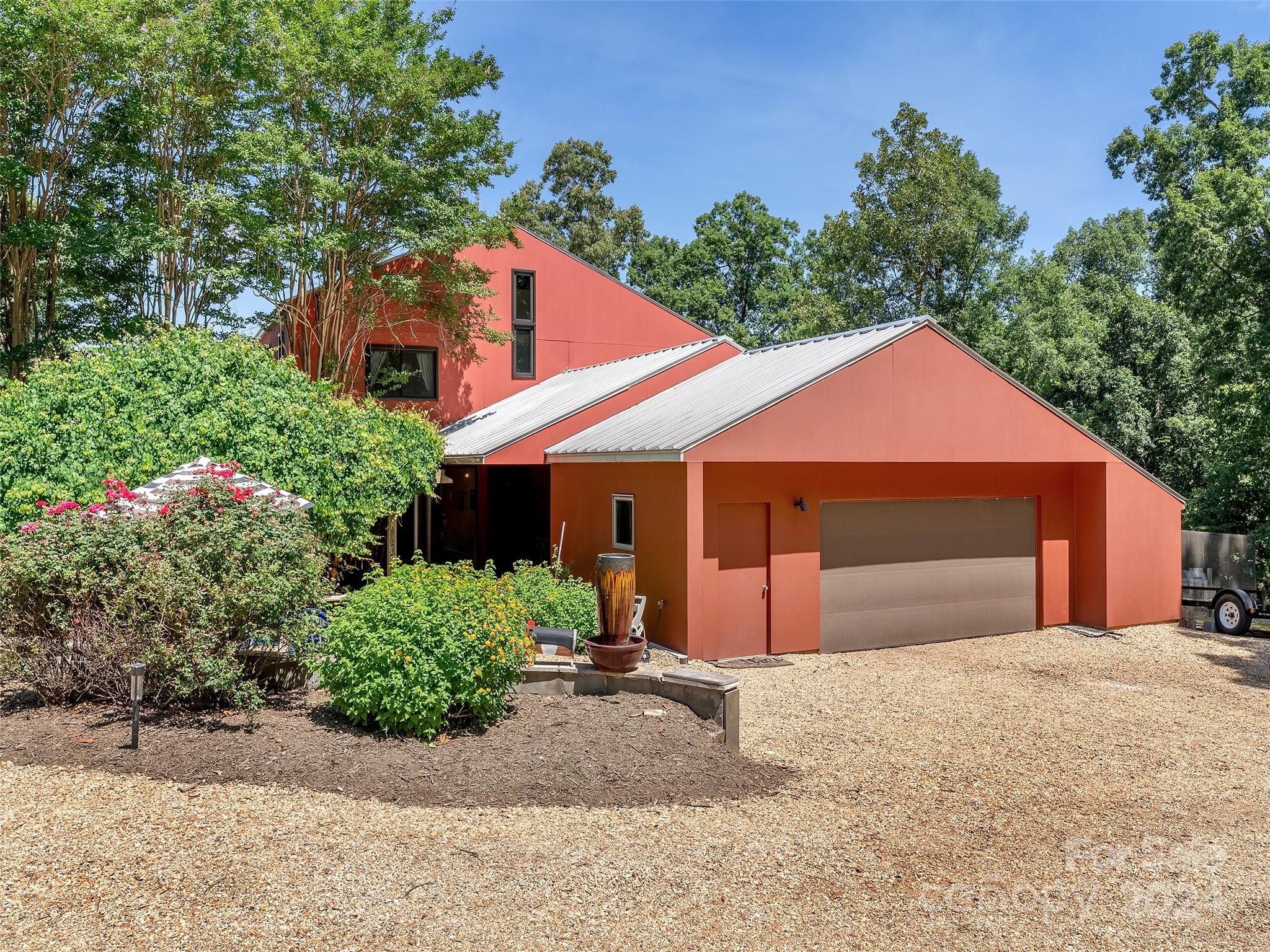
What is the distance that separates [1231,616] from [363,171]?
674 inches

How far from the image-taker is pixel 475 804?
5.66m

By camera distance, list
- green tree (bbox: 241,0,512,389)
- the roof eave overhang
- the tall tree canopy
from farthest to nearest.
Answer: green tree (bbox: 241,0,512,389), the tall tree canopy, the roof eave overhang

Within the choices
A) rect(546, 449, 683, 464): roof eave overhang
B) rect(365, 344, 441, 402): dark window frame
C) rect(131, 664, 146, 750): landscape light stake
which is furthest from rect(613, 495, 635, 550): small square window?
rect(131, 664, 146, 750): landscape light stake

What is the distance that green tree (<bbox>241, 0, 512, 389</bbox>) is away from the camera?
15258mm

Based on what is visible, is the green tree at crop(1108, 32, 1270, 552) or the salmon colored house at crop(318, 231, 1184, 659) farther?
the green tree at crop(1108, 32, 1270, 552)

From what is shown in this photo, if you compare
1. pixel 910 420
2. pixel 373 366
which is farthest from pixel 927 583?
pixel 373 366

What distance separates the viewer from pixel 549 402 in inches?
639

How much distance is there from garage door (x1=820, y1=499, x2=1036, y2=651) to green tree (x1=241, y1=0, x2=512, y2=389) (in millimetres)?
8829

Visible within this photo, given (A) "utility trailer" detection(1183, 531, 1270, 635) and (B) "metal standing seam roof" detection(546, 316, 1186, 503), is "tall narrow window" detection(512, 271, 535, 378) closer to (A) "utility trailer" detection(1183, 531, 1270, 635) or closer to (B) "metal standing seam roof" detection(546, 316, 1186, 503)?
(B) "metal standing seam roof" detection(546, 316, 1186, 503)

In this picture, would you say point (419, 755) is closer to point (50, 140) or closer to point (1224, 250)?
point (50, 140)

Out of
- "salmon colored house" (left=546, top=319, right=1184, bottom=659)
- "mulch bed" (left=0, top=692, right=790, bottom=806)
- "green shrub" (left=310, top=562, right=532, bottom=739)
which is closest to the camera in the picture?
"mulch bed" (left=0, top=692, right=790, bottom=806)

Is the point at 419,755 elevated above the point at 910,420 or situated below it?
below

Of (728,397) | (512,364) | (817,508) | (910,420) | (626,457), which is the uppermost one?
(512,364)

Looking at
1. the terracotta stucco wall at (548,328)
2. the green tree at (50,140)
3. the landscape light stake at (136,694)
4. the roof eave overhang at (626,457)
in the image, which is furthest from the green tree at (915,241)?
the landscape light stake at (136,694)
